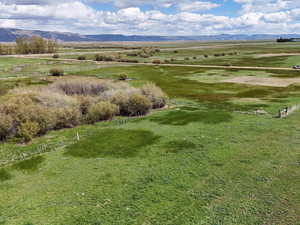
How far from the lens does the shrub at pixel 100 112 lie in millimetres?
30109

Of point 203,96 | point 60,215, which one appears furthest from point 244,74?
point 60,215

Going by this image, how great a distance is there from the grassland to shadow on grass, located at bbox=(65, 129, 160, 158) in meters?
0.09

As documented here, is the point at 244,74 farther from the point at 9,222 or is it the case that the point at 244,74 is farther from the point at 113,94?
the point at 9,222

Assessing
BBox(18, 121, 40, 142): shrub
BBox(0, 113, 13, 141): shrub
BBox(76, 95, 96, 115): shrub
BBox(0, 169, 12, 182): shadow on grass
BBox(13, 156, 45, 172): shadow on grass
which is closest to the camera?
BBox(0, 169, 12, 182): shadow on grass

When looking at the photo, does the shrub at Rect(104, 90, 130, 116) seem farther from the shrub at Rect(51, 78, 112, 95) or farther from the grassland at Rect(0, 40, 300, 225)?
the shrub at Rect(51, 78, 112, 95)

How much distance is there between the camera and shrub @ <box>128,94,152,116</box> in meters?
32.5

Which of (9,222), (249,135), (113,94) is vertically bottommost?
(9,222)

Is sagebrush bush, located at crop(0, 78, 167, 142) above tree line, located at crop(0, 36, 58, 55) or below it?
below

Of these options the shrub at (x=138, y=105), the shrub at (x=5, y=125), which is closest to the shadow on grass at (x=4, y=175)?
the shrub at (x=5, y=125)

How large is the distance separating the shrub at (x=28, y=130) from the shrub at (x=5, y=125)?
1039 millimetres

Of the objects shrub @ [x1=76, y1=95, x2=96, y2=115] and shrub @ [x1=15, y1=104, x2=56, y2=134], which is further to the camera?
shrub @ [x1=76, y1=95, x2=96, y2=115]

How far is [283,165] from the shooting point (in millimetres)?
16844

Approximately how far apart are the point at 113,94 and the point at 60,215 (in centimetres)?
2313

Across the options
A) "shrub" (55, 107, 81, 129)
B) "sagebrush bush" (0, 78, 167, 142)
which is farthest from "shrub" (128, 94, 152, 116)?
"shrub" (55, 107, 81, 129)
